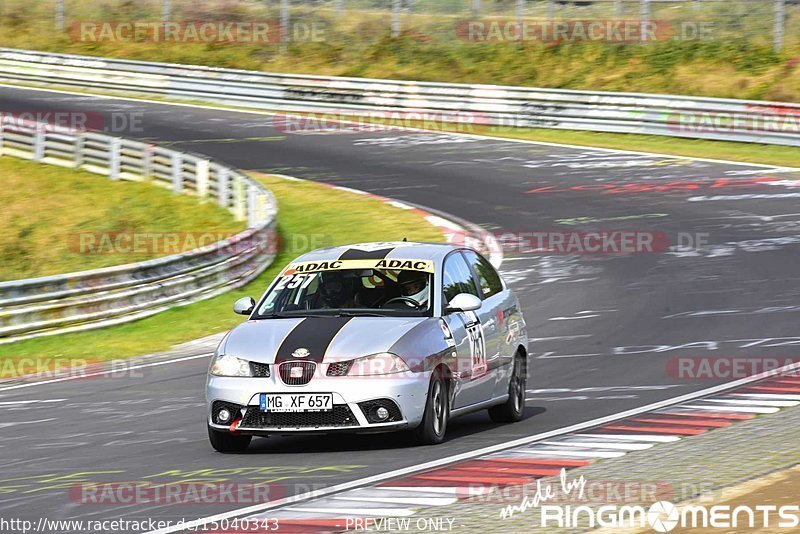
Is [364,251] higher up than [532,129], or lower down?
higher up

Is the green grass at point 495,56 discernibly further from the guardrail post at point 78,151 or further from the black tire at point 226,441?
the black tire at point 226,441

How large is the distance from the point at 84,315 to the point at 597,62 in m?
23.5

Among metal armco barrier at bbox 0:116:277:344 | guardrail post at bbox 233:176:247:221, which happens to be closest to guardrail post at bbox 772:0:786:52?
metal armco barrier at bbox 0:116:277:344

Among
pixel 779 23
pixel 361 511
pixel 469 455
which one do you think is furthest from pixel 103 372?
pixel 779 23

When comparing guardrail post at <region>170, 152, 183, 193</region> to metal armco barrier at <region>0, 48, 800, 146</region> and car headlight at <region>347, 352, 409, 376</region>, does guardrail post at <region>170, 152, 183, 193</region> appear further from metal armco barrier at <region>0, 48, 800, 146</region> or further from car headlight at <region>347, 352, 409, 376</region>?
car headlight at <region>347, 352, 409, 376</region>

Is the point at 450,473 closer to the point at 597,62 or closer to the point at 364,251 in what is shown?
the point at 364,251

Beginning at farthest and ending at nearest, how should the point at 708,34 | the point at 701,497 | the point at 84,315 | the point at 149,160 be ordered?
the point at 708,34
the point at 149,160
the point at 84,315
the point at 701,497

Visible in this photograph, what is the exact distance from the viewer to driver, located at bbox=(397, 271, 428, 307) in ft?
34.3

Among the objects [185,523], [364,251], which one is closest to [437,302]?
[364,251]

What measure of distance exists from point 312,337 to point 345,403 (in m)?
0.57

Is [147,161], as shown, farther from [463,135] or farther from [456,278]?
[456,278]

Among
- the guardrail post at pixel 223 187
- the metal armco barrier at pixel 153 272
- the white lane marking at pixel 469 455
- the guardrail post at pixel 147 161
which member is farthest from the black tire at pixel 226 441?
the guardrail post at pixel 147 161

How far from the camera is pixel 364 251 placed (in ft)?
36.2

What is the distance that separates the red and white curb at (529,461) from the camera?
7590 millimetres
